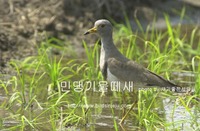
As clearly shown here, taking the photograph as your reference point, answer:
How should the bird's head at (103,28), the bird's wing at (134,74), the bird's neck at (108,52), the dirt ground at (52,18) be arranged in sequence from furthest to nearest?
the dirt ground at (52,18), the bird's head at (103,28), the bird's neck at (108,52), the bird's wing at (134,74)

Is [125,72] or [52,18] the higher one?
[52,18]

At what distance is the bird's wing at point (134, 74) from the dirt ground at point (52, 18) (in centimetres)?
254

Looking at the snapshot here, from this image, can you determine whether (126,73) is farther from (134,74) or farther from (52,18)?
(52,18)

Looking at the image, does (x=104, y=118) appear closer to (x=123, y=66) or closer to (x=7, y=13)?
(x=123, y=66)

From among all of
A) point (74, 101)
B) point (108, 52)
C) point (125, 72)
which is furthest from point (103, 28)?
point (74, 101)

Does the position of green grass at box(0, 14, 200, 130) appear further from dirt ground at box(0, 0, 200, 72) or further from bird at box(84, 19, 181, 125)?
dirt ground at box(0, 0, 200, 72)

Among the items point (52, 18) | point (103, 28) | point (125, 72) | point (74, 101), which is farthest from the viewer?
point (52, 18)

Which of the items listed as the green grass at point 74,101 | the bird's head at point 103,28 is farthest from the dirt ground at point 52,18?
the bird's head at point 103,28

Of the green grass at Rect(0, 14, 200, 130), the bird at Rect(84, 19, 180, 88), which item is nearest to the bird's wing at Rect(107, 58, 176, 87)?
the bird at Rect(84, 19, 180, 88)

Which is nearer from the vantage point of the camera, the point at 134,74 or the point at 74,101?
the point at 134,74

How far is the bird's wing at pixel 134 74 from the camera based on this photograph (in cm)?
784

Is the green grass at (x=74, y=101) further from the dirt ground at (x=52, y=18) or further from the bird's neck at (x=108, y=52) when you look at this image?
the dirt ground at (x=52, y=18)

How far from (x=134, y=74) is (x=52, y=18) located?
3936 millimetres

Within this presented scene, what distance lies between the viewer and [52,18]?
11586mm
